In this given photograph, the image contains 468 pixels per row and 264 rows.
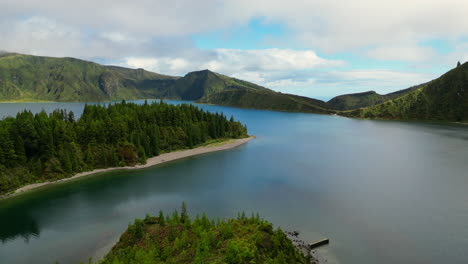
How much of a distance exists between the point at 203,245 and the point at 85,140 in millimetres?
87767

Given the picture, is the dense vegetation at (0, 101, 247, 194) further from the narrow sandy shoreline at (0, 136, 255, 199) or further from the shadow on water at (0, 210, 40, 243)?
the shadow on water at (0, 210, 40, 243)

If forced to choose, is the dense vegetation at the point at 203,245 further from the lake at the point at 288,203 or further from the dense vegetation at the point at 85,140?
the dense vegetation at the point at 85,140

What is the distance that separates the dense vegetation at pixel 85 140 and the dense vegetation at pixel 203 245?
6105cm

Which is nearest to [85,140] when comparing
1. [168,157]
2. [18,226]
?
[168,157]

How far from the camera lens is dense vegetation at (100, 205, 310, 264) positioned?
35.8 meters

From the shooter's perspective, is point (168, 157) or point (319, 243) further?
point (168, 157)

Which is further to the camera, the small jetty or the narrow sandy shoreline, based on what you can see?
the narrow sandy shoreline

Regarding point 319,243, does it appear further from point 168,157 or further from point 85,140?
point 85,140

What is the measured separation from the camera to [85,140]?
345 feet

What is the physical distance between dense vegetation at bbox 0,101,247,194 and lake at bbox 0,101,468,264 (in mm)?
Result: 9619

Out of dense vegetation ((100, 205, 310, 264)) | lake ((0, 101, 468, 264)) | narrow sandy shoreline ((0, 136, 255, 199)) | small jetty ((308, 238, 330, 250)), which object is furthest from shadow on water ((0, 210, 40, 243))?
small jetty ((308, 238, 330, 250))

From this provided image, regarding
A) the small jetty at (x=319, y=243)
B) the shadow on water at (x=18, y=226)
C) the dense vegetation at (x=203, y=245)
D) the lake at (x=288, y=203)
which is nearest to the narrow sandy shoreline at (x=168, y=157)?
the lake at (x=288, y=203)

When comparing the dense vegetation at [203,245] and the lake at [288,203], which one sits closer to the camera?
the dense vegetation at [203,245]

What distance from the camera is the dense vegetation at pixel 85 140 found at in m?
86.8
